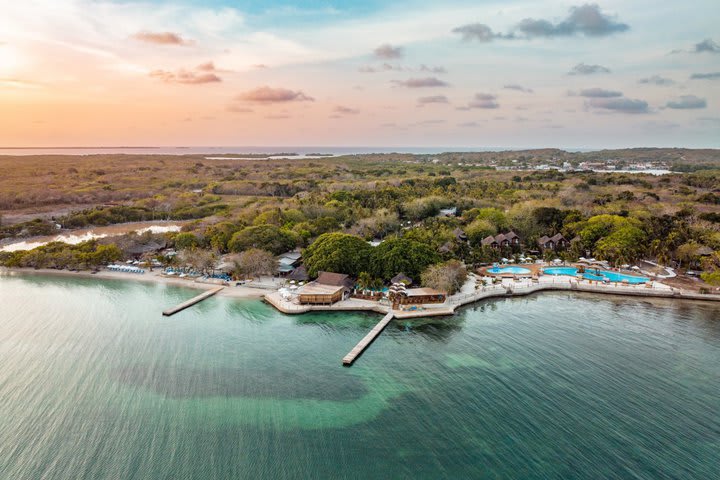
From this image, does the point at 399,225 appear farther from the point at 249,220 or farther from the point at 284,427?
the point at 284,427

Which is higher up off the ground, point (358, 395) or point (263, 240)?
point (263, 240)

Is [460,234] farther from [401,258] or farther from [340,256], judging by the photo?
[340,256]

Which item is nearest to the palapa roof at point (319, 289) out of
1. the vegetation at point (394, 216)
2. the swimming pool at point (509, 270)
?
the vegetation at point (394, 216)

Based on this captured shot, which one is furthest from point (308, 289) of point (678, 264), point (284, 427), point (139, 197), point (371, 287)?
point (139, 197)

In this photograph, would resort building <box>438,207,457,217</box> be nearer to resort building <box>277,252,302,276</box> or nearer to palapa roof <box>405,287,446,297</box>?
resort building <box>277,252,302,276</box>

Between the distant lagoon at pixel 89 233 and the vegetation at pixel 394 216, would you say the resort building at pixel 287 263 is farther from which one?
the distant lagoon at pixel 89 233

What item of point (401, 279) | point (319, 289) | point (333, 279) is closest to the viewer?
point (319, 289)

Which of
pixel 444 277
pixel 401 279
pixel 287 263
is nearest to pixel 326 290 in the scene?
pixel 401 279
